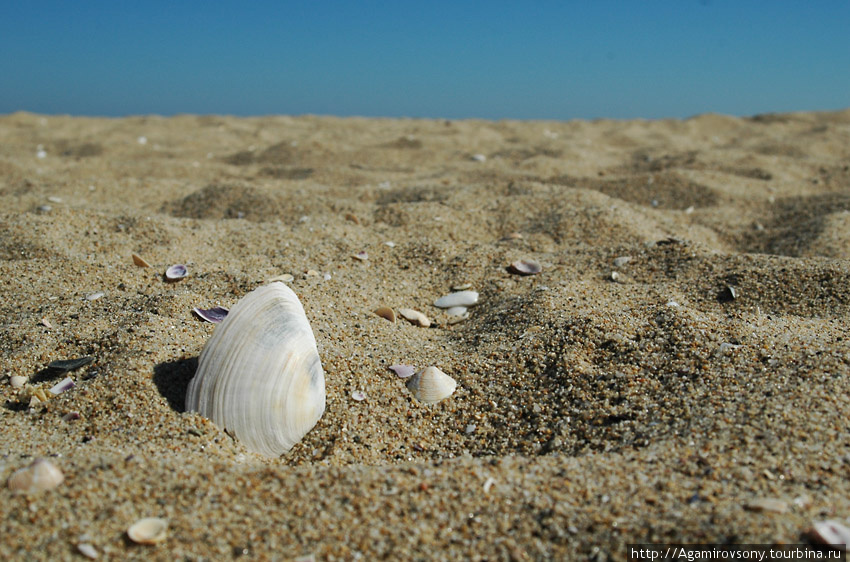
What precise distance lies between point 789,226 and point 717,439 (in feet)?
13.0

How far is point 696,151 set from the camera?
825 centimetres

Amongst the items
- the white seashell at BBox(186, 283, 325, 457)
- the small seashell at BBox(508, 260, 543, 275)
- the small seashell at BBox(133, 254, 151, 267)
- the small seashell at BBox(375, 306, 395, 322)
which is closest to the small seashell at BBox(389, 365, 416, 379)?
the white seashell at BBox(186, 283, 325, 457)

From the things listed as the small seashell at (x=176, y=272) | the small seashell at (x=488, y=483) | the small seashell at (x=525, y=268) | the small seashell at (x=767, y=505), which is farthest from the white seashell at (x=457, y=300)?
the small seashell at (x=767, y=505)

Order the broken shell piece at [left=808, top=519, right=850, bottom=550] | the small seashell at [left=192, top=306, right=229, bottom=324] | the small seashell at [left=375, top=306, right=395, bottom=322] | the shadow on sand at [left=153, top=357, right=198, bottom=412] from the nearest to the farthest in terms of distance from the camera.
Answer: the broken shell piece at [left=808, top=519, right=850, bottom=550], the shadow on sand at [left=153, top=357, right=198, bottom=412], the small seashell at [left=192, top=306, right=229, bottom=324], the small seashell at [left=375, top=306, right=395, bottom=322]

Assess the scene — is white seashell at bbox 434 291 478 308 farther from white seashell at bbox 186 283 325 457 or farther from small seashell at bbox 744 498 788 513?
small seashell at bbox 744 498 788 513

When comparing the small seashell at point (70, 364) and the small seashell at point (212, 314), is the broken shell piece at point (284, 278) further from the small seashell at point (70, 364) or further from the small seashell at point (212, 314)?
the small seashell at point (70, 364)

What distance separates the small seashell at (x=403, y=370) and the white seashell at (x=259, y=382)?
0.38m

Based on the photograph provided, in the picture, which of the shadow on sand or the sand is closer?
the sand

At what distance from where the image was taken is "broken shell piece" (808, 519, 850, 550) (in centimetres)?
130

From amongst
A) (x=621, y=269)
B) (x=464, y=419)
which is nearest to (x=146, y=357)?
(x=464, y=419)

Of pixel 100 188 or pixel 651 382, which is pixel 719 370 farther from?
pixel 100 188

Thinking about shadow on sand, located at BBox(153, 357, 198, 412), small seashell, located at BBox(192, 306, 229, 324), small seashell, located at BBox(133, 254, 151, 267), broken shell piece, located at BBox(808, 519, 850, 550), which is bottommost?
shadow on sand, located at BBox(153, 357, 198, 412)

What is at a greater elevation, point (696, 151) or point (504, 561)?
point (696, 151)

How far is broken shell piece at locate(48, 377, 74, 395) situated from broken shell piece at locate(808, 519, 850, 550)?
7.67 feet
